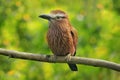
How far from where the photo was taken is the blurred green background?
550 cm

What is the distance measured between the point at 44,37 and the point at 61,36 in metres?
2.07

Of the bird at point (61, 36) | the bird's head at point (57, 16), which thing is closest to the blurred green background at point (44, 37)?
the bird at point (61, 36)

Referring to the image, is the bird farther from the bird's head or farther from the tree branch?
the tree branch

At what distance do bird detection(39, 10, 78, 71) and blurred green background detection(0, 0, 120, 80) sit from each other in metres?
1.22

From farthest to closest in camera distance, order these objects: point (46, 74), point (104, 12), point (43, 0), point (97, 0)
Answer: point (43, 0), point (97, 0), point (104, 12), point (46, 74)

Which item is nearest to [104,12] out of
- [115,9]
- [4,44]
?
[115,9]

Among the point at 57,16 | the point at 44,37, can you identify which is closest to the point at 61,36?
the point at 57,16

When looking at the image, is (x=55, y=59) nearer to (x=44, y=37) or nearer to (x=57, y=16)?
(x=57, y=16)

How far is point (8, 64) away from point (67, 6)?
2.58 meters

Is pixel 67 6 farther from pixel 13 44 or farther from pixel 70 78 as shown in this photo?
pixel 70 78

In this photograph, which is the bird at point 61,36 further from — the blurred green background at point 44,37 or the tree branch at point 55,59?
the blurred green background at point 44,37

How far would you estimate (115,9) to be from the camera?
6.59 metres

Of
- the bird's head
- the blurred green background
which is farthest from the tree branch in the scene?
the blurred green background

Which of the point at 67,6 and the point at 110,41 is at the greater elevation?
the point at 110,41
